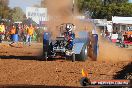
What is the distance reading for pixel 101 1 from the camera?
312 ft

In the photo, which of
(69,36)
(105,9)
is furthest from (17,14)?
(69,36)

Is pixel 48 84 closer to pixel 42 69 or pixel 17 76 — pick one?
pixel 17 76

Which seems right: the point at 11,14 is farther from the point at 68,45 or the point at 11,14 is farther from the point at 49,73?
the point at 49,73

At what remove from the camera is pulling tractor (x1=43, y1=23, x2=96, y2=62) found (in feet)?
63.4

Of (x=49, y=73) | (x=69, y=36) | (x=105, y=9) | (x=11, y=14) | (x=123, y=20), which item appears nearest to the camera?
(x=49, y=73)

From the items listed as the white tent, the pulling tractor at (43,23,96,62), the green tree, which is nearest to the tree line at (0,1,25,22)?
the green tree

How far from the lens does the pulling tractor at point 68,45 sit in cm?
1933

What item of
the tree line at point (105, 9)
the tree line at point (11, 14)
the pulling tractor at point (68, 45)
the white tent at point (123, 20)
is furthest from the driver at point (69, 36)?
the tree line at point (105, 9)

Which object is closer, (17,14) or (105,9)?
(17,14)

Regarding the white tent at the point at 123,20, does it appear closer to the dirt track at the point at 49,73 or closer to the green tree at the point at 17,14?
the green tree at the point at 17,14

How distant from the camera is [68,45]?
19.4m

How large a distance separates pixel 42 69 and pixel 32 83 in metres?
3.77

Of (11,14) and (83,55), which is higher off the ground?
(11,14)

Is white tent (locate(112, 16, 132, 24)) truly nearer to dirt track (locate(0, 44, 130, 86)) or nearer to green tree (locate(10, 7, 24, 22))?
green tree (locate(10, 7, 24, 22))
